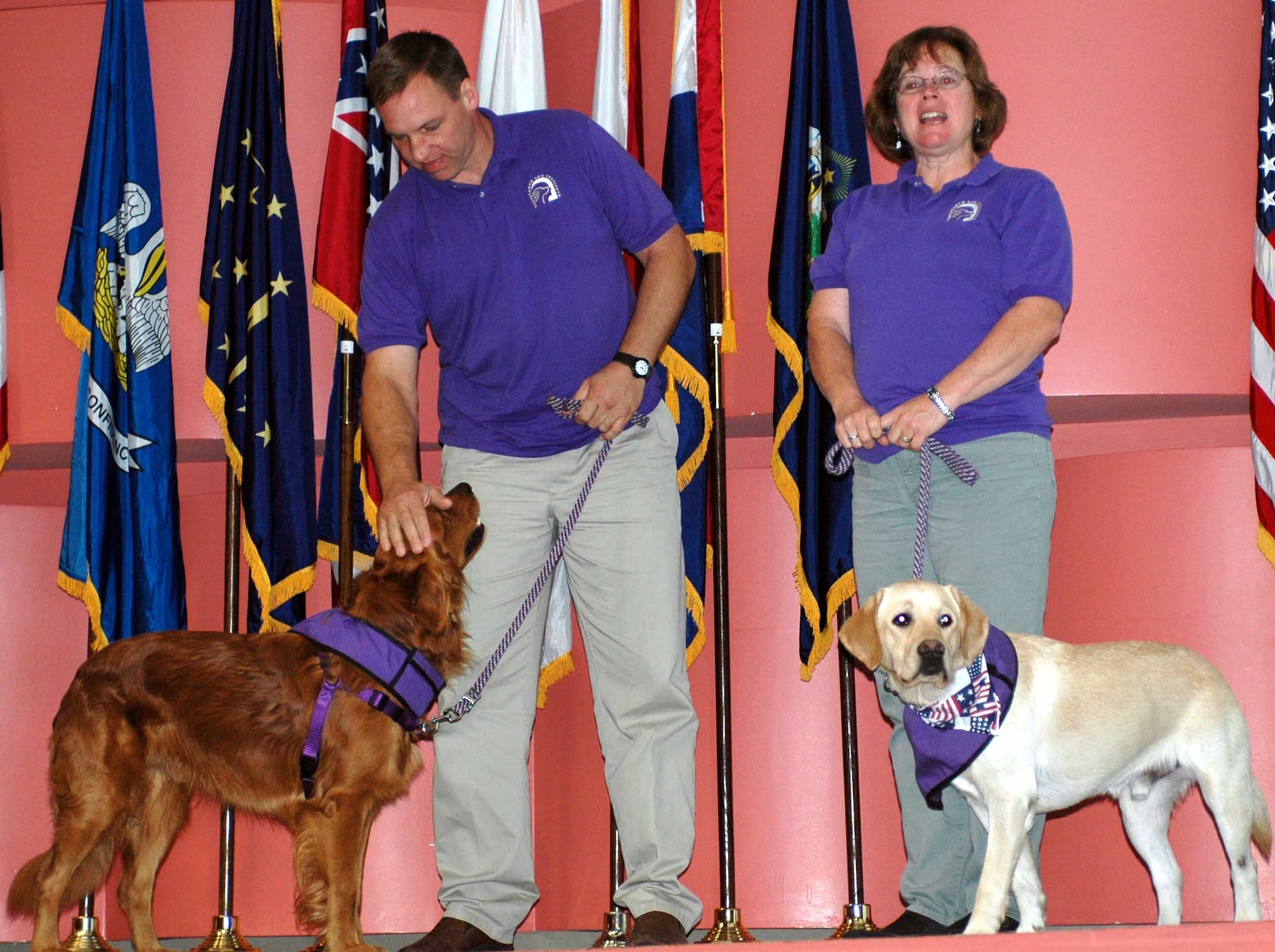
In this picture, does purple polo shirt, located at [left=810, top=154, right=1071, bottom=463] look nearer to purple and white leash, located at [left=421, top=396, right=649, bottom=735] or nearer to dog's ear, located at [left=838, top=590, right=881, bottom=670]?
dog's ear, located at [left=838, top=590, right=881, bottom=670]

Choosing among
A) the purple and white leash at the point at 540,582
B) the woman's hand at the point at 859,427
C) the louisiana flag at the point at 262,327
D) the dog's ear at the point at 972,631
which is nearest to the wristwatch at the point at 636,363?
the purple and white leash at the point at 540,582

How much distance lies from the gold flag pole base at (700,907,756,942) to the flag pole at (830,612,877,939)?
0.30 m

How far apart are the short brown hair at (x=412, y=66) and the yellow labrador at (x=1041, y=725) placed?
1.72m

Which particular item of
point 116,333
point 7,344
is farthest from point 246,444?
point 7,344

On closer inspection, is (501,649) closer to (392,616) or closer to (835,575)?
(392,616)

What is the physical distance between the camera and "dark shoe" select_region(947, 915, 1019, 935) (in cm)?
308

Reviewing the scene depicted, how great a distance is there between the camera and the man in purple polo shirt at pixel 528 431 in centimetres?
344

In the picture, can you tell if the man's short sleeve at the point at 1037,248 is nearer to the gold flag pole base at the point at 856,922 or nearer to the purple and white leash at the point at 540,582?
the purple and white leash at the point at 540,582

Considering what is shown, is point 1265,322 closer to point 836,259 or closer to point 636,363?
Result: point 836,259

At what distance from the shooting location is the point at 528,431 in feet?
11.6

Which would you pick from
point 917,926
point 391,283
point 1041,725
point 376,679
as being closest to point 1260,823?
point 1041,725

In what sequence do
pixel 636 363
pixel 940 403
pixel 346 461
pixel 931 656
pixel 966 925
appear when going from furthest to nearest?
1. pixel 346 461
2. pixel 636 363
3. pixel 966 925
4. pixel 940 403
5. pixel 931 656

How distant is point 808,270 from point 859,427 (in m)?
1.46

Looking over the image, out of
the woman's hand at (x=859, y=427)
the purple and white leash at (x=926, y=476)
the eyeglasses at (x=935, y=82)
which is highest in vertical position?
the eyeglasses at (x=935, y=82)
